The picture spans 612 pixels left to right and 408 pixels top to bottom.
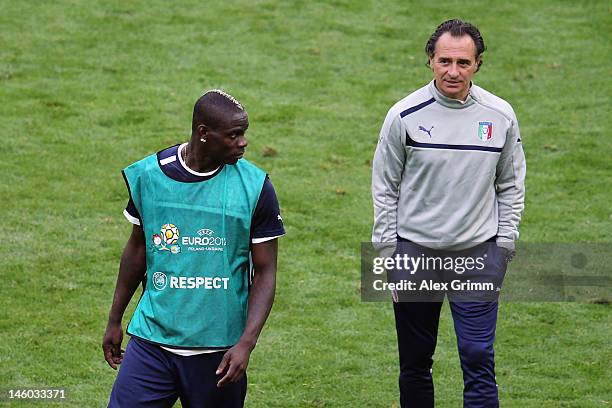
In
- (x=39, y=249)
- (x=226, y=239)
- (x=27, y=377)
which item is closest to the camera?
(x=226, y=239)

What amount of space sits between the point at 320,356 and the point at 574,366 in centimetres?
178

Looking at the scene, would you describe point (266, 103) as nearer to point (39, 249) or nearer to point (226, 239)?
point (39, 249)

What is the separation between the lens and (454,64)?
20.2 ft

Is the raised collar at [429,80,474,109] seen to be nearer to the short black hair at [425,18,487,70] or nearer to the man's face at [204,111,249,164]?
the short black hair at [425,18,487,70]

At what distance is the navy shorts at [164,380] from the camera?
17.7ft

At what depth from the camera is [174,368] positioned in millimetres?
5438

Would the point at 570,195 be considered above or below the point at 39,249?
above

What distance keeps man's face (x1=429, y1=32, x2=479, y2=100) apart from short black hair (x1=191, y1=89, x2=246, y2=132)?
1.30 metres

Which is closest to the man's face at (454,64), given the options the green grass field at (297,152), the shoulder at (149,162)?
the shoulder at (149,162)

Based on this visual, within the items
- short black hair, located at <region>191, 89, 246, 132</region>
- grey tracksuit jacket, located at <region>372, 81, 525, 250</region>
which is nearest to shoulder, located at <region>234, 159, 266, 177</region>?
short black hair, located at <region>191, 89, 246, 132</region>

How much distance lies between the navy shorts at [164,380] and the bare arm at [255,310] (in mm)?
124

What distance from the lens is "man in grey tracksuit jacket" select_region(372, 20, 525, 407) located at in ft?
20.2

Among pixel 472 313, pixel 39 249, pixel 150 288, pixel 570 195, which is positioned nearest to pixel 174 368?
pixel 150 288

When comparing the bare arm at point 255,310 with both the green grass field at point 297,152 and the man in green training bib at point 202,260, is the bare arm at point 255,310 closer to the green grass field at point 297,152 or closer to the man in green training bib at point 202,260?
the man in green training bib at point 202,260
